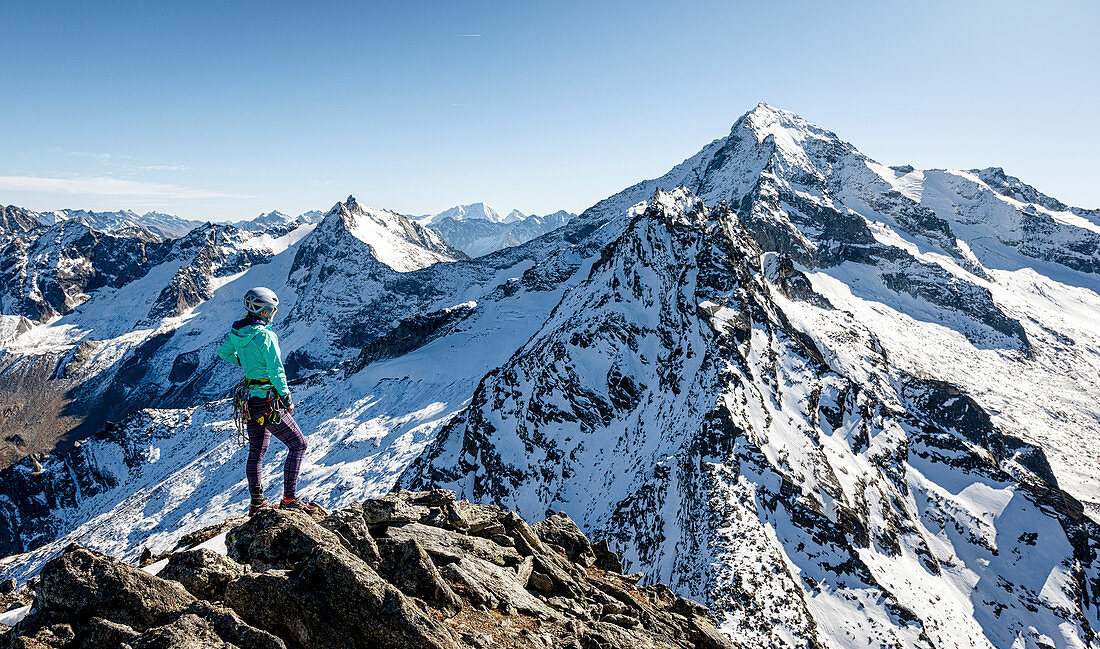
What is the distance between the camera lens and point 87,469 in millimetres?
86812

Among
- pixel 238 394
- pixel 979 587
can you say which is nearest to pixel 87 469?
pixel 238 394

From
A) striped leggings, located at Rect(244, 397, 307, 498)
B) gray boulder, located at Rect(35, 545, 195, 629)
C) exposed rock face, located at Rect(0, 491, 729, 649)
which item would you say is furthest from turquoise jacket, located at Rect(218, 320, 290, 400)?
gray boulder, located at Rect(35, 545, 195, 629)

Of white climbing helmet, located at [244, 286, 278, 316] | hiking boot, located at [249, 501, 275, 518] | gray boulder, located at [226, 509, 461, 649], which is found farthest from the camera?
hiking boot, located at [249, 501, 275, 518]

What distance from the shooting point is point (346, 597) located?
848 cm

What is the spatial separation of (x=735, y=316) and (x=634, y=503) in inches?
964

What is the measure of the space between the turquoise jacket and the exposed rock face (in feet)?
10.2

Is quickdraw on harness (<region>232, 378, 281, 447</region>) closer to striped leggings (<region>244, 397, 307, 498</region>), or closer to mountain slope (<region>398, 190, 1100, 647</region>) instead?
striped leggings (<region>244, 397, 307, 498</region>)

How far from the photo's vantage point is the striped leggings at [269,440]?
10.5m

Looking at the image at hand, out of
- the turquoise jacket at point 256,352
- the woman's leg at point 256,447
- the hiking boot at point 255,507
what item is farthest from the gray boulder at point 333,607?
the turquoise jacket at point 256,352

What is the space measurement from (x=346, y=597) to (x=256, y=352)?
5.35 m

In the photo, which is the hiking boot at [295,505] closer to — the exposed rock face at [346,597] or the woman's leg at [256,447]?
the exposed rock face at [346,597]

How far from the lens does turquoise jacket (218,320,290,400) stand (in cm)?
1018

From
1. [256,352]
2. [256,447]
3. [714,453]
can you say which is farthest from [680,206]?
[256,447]

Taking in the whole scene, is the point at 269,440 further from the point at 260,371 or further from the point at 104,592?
the point at 104,592
